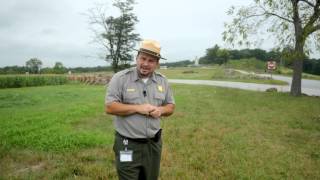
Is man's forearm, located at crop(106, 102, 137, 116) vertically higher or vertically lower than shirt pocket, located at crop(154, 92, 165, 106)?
lower

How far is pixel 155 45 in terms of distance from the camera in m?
3.81

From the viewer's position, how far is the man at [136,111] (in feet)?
12.3

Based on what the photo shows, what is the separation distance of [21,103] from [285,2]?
15.0m

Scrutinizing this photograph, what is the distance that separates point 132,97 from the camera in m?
3.79

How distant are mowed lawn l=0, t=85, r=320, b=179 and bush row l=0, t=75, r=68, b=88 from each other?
24840 mm

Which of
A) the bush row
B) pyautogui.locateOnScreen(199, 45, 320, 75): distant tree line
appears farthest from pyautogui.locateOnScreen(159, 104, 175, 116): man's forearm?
the bush row

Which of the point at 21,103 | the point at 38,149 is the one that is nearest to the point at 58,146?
the point at 38,149

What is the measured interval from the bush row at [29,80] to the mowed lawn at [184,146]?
81.5 feet

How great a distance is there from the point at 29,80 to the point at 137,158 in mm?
37501

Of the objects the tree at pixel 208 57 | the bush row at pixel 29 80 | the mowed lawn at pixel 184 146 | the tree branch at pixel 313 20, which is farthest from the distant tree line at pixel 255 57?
the bush row at pixel 29 80

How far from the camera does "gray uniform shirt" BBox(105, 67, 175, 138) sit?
3779mm

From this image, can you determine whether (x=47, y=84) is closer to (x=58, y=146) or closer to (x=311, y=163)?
(x=58, y=146)

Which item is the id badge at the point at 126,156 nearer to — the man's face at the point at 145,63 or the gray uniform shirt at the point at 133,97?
the gray uniform shirt at the point at 133,97

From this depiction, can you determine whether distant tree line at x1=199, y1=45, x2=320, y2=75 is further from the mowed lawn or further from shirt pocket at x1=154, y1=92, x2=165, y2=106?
shirt pocket at x1=154, y1=92, x2=165, y2=106
